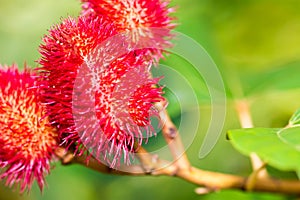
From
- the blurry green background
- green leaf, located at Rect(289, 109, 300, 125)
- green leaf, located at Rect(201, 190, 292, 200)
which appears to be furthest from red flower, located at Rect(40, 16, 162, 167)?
green leaf, located at Rect(201, 190, 292, 200)

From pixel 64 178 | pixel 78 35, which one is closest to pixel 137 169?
pixel 78 35

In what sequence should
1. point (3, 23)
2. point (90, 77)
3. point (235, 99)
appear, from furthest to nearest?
point (3, 23) → point (235, 99) → point (90, 77)

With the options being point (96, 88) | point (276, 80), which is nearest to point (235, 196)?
point (276, 80)

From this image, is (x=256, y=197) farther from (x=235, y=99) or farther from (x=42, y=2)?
(x=42, y=2)

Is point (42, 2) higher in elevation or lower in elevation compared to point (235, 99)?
higher

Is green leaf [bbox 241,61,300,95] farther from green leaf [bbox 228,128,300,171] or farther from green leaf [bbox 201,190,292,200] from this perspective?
green leaf [bbox 228,128,300,171]

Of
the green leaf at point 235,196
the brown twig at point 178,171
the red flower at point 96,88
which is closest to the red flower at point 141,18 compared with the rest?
→ the red flower at point 96,88

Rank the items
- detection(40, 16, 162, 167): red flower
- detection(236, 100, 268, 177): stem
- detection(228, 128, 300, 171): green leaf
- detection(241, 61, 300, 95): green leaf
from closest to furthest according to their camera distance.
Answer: detection(228, 128, 300, 171): green leaf
detection(40, 16, 162, 167): red flower
detection(236, 100, 268, 177): stem
detection(241, 61, 300, 95): green leaf
